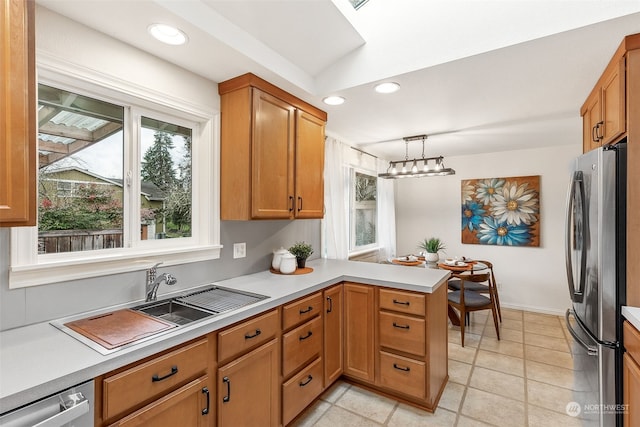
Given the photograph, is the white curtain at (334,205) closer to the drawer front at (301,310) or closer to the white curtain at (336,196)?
the white curtain at (336,196)

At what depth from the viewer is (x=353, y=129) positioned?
129 inches

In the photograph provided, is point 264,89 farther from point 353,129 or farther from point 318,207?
point 353,129

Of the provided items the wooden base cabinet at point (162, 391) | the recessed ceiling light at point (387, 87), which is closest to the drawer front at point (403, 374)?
the wooden base cabinet at point (162, 391)

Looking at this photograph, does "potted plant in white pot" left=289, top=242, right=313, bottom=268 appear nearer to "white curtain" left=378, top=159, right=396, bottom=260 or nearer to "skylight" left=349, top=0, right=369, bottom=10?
"skylight" left=349, top=0, right=369, bottom=10

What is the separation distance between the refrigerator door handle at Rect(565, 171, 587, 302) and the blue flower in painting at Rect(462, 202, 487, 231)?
2632 mm

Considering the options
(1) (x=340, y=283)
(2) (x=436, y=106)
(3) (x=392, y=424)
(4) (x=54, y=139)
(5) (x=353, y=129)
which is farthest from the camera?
(5) (x=353, y=129)

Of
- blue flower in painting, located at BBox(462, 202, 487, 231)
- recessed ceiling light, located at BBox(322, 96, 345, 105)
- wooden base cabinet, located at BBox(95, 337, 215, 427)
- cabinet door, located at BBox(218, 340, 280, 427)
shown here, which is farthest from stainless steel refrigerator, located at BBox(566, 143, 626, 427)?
blue flower in painting, located at BBox(462, 202, 487, 231)

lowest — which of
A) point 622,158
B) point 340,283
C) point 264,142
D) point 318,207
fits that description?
point 340,283

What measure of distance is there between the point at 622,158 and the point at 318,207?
193 centimetres

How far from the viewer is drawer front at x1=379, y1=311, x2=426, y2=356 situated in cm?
204

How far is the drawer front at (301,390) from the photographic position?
5.96 ft

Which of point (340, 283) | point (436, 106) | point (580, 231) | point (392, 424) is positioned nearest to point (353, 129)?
point (436, 106)

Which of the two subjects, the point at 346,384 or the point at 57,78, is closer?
the point at 57,78

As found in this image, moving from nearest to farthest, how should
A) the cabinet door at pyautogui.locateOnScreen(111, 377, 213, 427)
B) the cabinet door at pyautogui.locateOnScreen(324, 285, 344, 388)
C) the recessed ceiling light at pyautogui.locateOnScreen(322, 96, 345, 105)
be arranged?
the cabinet door at pyautogui.locateOnScreen(111, 377, 213, 427) → the cabinet door at pyautogui.locateOnScreen(324, 285, 344, 388) → the recessed ceiling light at pyautogui.locateOnScreen(322, 96, 345, 105)
